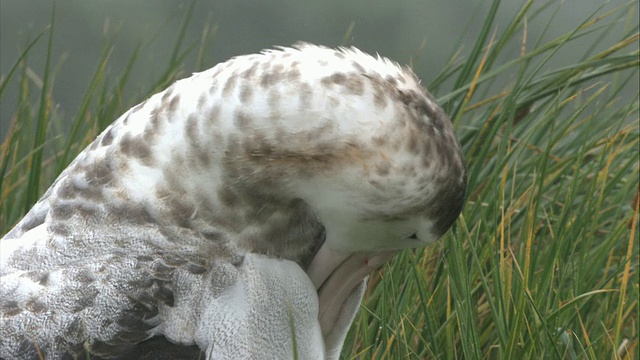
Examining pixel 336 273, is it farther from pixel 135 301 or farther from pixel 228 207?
pixel 135 301

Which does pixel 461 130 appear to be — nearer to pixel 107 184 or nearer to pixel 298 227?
pixel 298 227

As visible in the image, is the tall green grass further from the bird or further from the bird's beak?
the bird

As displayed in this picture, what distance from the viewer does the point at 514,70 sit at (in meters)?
4.10

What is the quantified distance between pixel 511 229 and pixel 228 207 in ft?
3.75

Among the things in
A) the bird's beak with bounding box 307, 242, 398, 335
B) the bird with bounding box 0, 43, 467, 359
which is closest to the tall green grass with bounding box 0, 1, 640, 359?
the bird's beak with bounding box 307, 242, 398, 335

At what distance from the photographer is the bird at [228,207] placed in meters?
2.16

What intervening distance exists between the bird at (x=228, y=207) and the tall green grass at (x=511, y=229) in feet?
0.89

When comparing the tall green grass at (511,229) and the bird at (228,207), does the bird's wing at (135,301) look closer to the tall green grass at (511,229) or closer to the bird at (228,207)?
the bird at (228,207)

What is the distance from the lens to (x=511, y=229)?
10.6 ft

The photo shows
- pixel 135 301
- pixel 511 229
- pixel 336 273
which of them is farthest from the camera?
pixel 511 229

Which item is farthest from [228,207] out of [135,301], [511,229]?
[511,229]

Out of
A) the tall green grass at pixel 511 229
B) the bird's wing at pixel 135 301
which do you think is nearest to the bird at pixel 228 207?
the bird's wing at pixel 135 301

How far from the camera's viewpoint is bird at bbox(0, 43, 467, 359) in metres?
2.16

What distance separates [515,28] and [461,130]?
1.09ft
